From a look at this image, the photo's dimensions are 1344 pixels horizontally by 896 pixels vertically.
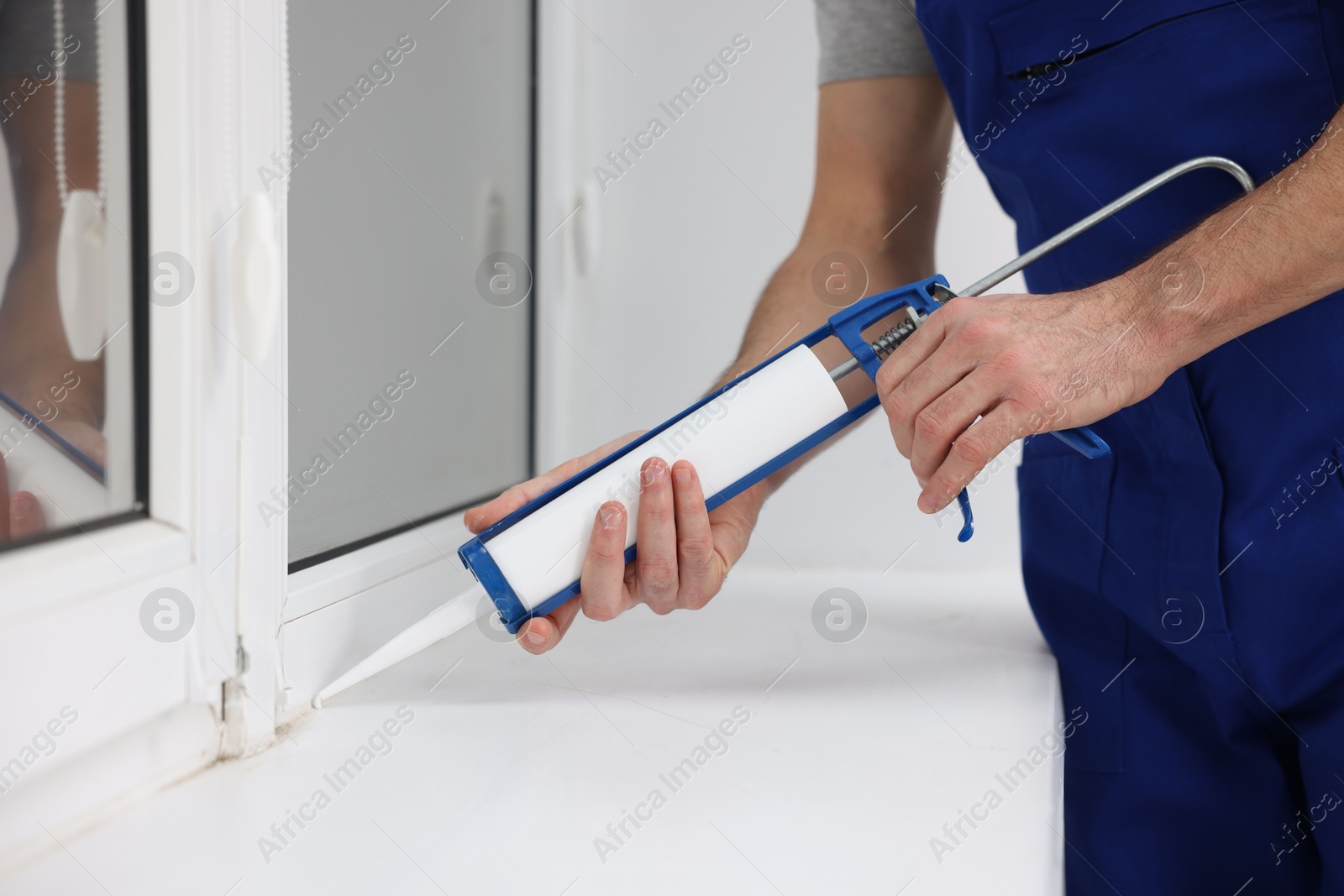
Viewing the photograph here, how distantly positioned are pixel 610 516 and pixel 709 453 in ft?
0.20

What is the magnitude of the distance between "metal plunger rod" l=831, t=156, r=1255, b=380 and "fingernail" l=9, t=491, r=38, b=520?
38 centimetres

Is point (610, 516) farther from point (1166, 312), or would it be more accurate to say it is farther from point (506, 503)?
point (1166, 312)

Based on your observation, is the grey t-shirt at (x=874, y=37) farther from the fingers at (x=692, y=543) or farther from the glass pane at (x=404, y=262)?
the fingers at (x=692, y=543)

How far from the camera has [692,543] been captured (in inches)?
20.5

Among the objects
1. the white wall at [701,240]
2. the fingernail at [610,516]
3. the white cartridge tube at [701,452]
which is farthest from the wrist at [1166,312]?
the white wall at [701,240]

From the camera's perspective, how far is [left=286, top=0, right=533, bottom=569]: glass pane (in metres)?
0.61

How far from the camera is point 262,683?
0.52 meters

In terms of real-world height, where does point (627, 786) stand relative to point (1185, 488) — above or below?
below

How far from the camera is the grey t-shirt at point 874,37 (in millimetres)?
769

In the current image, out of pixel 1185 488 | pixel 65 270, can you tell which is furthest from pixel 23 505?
pixel 1185 488

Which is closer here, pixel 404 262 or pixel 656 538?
pixel 656 538

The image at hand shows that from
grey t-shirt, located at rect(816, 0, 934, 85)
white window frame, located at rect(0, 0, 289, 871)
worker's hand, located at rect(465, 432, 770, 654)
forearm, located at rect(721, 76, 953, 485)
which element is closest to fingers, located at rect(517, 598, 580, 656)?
worker's hand, located at rect(465, 432, 770, 654)

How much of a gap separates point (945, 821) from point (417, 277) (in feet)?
1.85

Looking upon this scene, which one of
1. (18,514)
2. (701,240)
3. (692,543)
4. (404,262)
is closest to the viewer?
(18,514)
